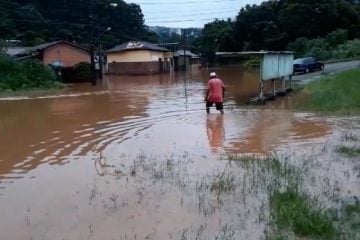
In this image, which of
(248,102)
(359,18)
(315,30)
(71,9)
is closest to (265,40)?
(315,30)

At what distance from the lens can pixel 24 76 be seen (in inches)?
1326

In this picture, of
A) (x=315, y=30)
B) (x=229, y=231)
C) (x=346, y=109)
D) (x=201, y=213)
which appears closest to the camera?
(x=229, y=231)

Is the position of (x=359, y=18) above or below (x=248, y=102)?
above

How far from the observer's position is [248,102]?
22.1m

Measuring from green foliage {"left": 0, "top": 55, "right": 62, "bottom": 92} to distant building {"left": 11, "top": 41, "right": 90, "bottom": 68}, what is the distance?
394 inches

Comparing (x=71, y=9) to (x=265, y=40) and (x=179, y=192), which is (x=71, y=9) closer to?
(x=265, y=40)

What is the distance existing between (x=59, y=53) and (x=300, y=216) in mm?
45561

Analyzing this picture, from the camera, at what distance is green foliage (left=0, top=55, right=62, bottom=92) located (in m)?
32.4

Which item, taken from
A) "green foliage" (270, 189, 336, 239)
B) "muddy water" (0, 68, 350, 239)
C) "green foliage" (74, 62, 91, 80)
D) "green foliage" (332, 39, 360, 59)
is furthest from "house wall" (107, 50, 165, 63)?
"green foliage" (270, 189, 336, 239)

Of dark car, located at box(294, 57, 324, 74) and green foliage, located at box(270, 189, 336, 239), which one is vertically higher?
dark car, located at box(294, 57, 324, 74)

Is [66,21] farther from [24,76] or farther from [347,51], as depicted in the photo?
[24,76]

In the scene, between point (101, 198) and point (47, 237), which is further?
point (101, 198)

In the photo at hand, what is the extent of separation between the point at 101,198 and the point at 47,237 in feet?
5.04

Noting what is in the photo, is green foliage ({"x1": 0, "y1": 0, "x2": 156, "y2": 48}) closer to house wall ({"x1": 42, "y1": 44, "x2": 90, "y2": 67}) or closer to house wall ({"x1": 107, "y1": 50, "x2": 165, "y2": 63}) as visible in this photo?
house wall ({"x1": 42, "y1": 44, "x2": 90, "y2": 67})
